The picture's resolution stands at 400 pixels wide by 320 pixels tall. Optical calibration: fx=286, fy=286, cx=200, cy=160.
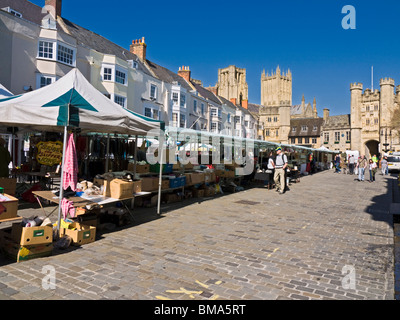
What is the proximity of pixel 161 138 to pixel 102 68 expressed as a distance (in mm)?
20569

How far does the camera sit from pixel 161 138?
8.63 meters

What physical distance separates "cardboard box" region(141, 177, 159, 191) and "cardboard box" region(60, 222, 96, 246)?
118 inches

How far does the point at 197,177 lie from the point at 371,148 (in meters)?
68.9

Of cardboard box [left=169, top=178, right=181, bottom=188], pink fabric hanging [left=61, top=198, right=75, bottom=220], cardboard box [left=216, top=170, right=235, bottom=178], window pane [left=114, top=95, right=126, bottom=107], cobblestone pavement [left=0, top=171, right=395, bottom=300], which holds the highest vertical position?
window pane [left=114, top=95, right=126, bottom=107]

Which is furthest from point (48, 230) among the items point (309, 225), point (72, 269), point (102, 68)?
point (102, 68)

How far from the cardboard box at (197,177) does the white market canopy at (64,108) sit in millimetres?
5229

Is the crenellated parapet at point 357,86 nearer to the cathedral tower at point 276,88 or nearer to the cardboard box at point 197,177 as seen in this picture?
the cathedral tower at point 276,88

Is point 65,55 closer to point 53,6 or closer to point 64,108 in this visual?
point 53,6

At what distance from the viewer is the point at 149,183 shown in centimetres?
894

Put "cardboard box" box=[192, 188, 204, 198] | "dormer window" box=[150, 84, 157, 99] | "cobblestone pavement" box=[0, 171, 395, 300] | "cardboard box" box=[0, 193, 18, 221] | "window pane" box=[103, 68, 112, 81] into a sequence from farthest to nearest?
"dormer window" box=[150, 84, 157, 99] → "window pane" box=[103, 68, 112, 81] → "cardboard box" box=[192, 188, 204, 198] → "cardboard box" box=[0, 193, 18, 221] → "cobblestone pavement" box=[0, 171, 395, 300]

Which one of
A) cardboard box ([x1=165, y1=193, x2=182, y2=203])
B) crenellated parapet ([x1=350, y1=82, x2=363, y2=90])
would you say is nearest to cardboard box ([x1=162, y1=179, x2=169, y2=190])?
cardboard box ([x1=165, y1=193, x2=182, y2=203])

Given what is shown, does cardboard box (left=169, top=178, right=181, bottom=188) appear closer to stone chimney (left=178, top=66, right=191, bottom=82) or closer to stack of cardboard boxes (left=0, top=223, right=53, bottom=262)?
stack of cardboard boxes (left=0, top=223, right=53, bottom=262)

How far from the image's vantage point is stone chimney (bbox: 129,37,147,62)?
35097 millimetres

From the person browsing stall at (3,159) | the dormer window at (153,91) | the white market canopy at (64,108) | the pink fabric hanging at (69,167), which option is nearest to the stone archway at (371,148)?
the dormer window at (153,91)
